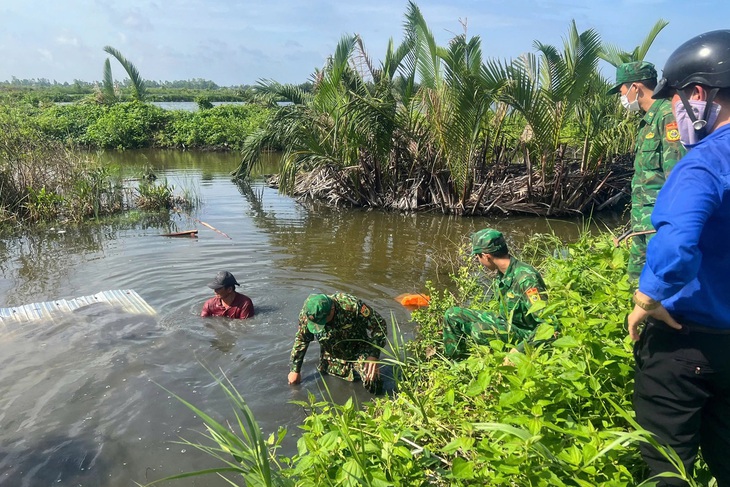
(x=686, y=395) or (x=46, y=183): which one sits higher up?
(x=686, y=395)

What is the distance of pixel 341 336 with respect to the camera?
4527 millimetres

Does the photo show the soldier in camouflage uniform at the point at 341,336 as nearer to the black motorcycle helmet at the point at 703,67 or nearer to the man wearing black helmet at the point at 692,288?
the man wearing black helmet at the point at 692,288

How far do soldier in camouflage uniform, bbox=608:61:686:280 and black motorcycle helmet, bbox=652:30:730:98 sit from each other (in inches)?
63.9

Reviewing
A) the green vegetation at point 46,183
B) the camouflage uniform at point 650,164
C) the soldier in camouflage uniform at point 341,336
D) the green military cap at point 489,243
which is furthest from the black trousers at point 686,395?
the green vegetation at point 46,183

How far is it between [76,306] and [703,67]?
21.2ft

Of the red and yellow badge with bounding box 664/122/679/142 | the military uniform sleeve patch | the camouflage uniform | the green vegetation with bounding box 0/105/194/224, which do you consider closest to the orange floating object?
the military uniform sleeve patch

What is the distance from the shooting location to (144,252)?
28.9 ft

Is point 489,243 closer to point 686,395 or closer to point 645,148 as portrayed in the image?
point 645,148

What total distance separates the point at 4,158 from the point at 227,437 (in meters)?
9.91

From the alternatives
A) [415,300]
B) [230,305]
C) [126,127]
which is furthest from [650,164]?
[126,127]

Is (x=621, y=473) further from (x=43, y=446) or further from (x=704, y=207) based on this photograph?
(x=43, y=446)

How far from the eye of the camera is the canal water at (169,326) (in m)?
3.85

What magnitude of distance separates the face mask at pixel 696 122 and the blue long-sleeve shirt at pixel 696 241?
80mm

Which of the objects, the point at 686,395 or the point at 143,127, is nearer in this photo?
the point at 686,395
